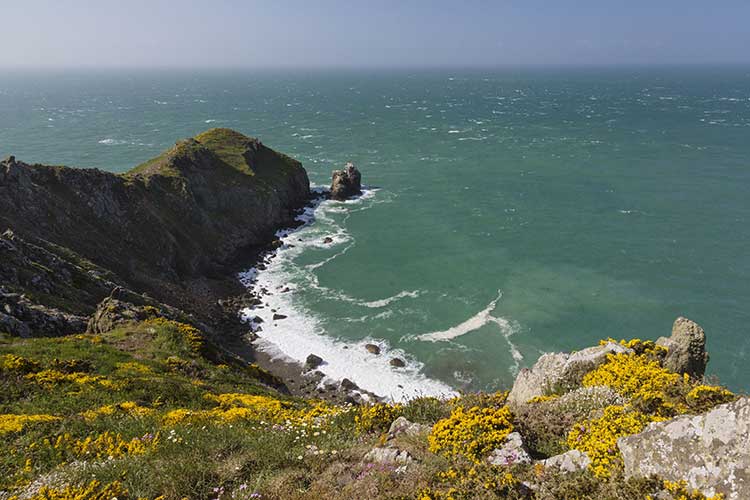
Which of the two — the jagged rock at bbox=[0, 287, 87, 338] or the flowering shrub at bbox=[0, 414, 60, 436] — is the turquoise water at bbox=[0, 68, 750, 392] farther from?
the flowering shrub at bbox=[0, 414, 60, 436]

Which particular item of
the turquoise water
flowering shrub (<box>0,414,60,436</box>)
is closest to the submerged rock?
the turquoise water

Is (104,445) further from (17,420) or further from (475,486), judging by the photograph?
(475,486)

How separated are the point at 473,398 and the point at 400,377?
3582 cm

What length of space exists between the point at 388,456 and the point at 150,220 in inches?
2670

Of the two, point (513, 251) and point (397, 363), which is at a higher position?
point (513, 251)

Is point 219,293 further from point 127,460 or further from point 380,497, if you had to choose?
point 380,497

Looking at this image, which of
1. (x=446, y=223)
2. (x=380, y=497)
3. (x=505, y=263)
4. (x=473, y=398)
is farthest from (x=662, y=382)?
(x=446, y=223)

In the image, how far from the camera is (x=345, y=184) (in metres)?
105

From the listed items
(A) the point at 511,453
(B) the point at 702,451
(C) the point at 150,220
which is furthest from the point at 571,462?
(C) the point at 150,220

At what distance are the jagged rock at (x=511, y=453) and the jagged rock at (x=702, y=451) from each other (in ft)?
7.41

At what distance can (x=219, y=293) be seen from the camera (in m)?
64.7

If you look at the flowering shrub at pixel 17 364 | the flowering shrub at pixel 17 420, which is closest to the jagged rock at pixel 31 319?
the flowering shrub at pixel 17 364

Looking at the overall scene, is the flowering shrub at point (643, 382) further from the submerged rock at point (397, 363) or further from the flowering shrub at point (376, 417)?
the submerged rock at point (397, 363)

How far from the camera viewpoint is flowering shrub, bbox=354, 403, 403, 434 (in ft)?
47.0
